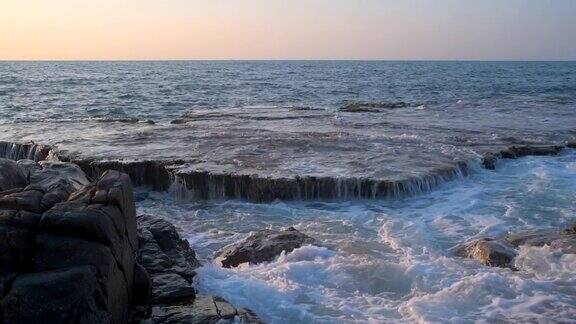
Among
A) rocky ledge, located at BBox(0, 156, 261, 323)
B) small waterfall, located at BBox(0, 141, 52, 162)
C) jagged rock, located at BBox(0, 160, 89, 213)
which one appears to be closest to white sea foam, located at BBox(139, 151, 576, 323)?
rocky ledge, located at BBox(0, 156, 261, 323)

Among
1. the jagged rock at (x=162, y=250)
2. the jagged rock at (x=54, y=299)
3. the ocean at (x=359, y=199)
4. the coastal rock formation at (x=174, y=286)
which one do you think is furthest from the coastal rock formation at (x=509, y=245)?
the jagged rock at (x=54, y=299)

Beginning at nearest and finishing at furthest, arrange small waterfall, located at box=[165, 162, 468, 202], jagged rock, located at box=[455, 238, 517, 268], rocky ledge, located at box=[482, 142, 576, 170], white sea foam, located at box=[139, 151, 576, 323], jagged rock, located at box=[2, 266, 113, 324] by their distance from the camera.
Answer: jagged rock, located at box=[2, 266, 113, 324]
white sea foam, located at box=[139, 151, 576, 323]
jagged rock, located at box=[455, 238, 517, 268]
small waterfall, located at box=[165, 162, 468, 202]
rocky ledge, located at box=[482, 142, 576, 170]

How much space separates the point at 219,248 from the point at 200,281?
2361 mm

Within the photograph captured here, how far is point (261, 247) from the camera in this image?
924cm

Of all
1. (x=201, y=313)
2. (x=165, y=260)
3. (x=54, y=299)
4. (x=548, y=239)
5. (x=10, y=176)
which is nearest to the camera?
(x=54, y=299)

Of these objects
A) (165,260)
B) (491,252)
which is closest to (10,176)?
(165,260)

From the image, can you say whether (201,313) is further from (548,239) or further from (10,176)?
(548,239)

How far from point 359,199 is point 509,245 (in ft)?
14.8

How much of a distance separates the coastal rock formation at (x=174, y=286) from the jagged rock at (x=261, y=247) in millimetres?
650

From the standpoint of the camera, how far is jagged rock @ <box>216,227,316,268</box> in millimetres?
9023

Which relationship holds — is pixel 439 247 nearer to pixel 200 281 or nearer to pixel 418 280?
pixel 418 280

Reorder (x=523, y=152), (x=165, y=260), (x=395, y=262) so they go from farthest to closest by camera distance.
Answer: (x=523, y=152) → (x=395, y=262) → (x=165, y=260)

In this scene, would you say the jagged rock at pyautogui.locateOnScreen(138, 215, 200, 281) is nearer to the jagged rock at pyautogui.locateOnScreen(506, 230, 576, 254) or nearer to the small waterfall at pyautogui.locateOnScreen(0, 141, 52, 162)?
the jagged rock at pyautogui.locateOnScreen(506, 230, 576, 254)

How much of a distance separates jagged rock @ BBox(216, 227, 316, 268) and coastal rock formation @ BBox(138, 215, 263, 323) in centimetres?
65
